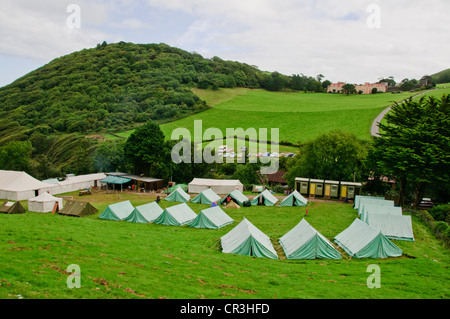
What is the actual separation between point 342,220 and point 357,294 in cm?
1420

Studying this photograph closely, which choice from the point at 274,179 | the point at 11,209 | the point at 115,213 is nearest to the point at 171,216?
the point at 115,213

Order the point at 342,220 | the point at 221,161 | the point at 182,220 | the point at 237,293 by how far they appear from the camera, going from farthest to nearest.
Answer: the point at 221,161 → the point at 342,220 → the point at 182,220 → the point at 237,293

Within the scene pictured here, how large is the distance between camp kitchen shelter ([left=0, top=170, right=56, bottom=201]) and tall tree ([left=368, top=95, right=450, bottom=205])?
34.3 metres

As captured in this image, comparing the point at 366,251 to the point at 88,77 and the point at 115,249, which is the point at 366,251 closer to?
the point at 115,249

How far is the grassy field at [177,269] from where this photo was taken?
8672mm

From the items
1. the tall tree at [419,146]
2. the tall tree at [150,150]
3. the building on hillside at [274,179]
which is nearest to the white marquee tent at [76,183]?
the tall tree at [150,150]

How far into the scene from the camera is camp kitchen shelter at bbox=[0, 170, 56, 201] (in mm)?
29953

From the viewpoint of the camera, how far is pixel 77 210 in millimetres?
23797

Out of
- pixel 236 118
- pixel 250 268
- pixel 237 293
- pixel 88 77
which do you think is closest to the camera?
pixel 237 293

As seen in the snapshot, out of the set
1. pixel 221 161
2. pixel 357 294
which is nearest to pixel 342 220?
pixel 357 294

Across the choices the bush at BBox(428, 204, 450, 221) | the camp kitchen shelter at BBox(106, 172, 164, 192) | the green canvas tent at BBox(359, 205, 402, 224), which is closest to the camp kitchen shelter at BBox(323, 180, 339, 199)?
the bush at BBox(428, 204, 450, 221)

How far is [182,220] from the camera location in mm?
21672

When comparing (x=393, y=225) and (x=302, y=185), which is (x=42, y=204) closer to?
(x=302, y=185)
